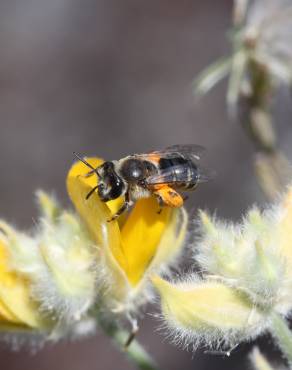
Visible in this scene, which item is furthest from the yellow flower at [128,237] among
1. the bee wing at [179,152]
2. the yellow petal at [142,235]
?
the bee wing at [179,152]

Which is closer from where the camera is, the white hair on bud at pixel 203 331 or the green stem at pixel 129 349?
the white hair on bud at pixel 203 331

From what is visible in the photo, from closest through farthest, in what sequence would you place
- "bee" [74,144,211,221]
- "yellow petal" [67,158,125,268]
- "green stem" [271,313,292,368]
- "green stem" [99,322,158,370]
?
1. "green stem" [271,313,292,368]
2. "yellow petal" [67,158,125,268]
3. "bee" [74,144,211,221]
4. "green stem" [99,322,158,370]

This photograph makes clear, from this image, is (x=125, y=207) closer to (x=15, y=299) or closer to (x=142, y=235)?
(x=142, y=235)

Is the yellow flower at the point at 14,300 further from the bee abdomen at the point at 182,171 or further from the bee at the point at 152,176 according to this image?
the bee abdomen at the point at 182,171

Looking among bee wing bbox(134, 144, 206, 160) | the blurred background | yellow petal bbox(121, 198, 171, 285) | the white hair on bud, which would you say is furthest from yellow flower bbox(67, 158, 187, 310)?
the blurred background

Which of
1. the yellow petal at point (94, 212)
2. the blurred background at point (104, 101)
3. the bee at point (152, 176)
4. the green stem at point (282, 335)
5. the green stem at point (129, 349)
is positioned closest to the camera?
the green stem at point (282, 335)

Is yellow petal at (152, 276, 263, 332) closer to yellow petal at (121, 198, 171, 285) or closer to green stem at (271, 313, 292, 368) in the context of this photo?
green stem at (271, 313, 292, 368)

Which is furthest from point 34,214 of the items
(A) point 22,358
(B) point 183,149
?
(B) point 183,149
